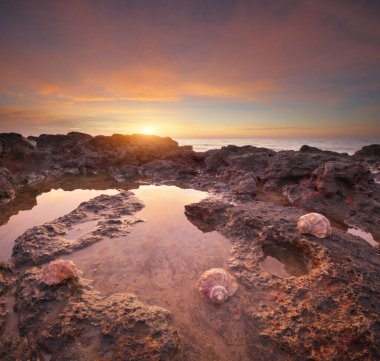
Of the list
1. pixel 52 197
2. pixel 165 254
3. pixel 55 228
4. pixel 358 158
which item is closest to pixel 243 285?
pixel 165 254

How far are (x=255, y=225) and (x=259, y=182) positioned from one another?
22.3ft

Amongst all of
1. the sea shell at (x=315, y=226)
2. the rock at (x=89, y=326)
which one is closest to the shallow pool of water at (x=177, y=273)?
the rock at (x=89, y=326)

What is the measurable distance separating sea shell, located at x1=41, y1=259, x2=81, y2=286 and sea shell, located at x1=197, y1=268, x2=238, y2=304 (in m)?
1.99

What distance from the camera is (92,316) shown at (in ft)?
9.35

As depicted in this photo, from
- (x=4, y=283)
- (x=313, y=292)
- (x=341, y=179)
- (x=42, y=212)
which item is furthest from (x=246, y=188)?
(x=4, y=283)

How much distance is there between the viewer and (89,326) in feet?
8.97

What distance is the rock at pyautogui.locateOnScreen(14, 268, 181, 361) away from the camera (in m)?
2.45

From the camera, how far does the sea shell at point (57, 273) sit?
332 centimetres

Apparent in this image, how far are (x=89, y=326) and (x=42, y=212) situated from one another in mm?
5486

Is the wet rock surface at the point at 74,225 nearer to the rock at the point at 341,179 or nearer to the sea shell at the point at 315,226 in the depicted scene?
the sea shell at the point at 315,226

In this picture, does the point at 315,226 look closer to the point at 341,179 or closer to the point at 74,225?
the point at 341,179

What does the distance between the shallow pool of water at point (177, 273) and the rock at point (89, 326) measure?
22cm

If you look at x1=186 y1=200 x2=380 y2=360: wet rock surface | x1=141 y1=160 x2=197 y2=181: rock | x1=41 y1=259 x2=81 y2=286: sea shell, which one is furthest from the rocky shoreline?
x1=141 y1=160 x2=197 y2=181: rock

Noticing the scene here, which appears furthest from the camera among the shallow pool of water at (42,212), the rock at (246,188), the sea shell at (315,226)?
the rock at (246,188)
